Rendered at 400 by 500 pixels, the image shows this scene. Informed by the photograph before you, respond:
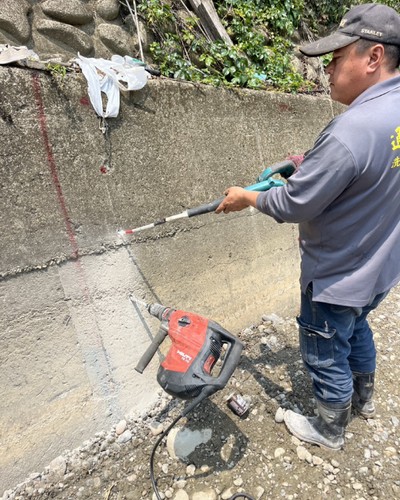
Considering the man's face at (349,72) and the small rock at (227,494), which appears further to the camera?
the small rock at (227,494)

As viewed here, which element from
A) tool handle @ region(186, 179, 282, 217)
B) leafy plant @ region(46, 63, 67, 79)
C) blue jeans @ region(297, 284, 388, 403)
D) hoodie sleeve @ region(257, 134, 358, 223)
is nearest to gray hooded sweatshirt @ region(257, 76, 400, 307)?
hoodie sleeve @ region(257, 134, 358, 223)

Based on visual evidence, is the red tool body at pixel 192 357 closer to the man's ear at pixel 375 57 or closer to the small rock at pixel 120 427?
the small rock at pixel 120 427

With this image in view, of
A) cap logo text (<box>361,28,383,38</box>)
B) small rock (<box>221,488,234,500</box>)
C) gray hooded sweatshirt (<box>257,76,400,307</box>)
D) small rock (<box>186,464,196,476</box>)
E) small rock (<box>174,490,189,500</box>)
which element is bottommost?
small rock (<box>221,488,234,500</box>)

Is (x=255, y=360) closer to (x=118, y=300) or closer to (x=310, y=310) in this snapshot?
(x=310, y=310)

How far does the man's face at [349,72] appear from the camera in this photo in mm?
1488

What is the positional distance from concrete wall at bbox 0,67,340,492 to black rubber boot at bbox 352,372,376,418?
1016 millimetres

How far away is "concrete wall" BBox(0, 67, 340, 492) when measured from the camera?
1.66 m

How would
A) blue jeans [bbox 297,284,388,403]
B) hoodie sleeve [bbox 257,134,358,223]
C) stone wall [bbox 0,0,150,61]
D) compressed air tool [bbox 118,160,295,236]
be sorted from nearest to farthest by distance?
hoodie sleeve [bbox 257,134,358,223] → blue jeans [bbox 297,284,388,403] → compressed air tool [bbox 118,160,295,236] → stone wall [bbox 0,0,150,61]

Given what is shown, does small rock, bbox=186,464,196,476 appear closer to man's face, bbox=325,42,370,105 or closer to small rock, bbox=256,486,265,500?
small rock, bbox=256,486,265,500

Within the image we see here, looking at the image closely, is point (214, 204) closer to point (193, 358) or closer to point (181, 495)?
point (193, 358)

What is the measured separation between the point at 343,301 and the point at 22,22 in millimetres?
2433

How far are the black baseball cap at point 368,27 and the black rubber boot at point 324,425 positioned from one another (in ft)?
5.83

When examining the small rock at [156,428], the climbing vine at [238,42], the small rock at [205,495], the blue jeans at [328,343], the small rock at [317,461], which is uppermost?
the climbing vine at [238,42]

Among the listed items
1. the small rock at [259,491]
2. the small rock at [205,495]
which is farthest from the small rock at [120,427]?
the small rock at [259,491]
